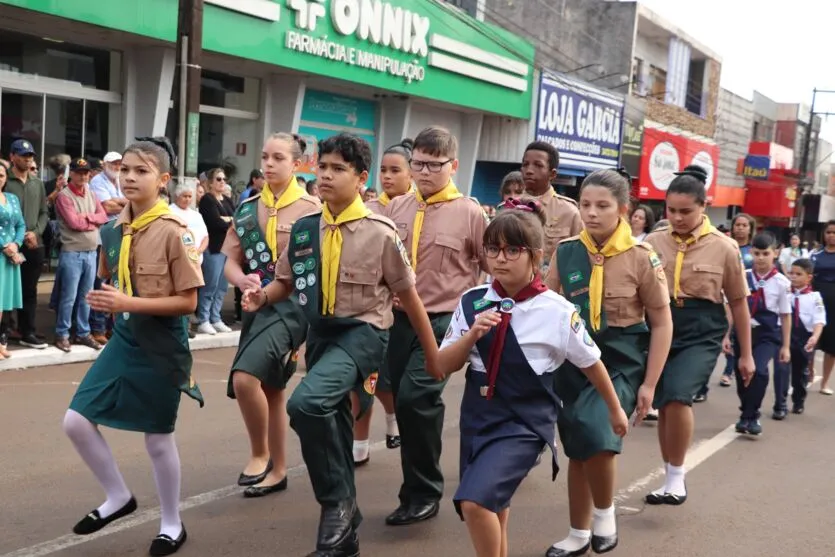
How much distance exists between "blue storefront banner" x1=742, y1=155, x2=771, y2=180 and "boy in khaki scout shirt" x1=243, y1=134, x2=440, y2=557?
38.9 metres

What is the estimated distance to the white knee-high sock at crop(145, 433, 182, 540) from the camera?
13.8 ft

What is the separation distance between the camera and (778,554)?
483 centimetres

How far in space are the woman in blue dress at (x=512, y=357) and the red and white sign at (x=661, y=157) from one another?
24.3m

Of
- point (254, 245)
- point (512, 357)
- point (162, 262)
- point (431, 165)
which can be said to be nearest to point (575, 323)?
point (512, 357)

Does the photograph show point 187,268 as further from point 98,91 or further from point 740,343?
point 98,91

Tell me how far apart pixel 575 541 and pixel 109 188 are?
710 cm

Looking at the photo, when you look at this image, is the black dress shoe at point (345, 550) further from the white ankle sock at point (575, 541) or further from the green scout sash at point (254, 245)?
the green scout sash at point (254, 245)

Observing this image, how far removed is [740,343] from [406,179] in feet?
7.55

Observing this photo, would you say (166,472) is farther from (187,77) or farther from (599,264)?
(187,77)

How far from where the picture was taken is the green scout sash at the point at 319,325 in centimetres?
431

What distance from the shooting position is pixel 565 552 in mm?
4500

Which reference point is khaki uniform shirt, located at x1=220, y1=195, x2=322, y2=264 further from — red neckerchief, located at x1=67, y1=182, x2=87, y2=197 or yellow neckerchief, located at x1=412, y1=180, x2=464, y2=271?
red neckerchief, located at x1=67, y1=182, x2=87, y2=197

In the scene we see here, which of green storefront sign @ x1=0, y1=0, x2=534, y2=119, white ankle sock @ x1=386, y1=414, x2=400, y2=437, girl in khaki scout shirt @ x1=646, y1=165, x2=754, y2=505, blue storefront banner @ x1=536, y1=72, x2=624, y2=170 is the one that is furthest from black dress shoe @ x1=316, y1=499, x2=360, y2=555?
blue storefront banner @ x1=536, y1=72, x2=624, y2=170

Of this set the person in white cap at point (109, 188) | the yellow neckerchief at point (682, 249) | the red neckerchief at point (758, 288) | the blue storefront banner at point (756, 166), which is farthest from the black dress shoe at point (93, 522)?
the blue storefront banner at point (756, 166)
